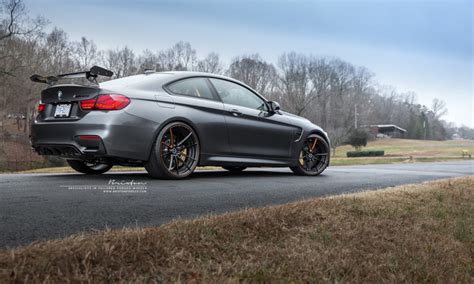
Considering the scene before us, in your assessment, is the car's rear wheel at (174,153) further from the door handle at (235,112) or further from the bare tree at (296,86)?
the bare tree at (296,86)

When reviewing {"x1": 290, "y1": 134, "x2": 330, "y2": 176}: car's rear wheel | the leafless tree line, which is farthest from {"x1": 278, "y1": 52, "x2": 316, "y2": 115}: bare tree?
{"x1": 290, "y1": 134, "x2": 330, "y2": 176}: car's rear wheel

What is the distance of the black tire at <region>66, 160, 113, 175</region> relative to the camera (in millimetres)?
5172

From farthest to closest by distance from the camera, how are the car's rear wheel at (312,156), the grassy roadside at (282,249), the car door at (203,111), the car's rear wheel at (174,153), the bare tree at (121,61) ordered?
the bare tree at (121,61), the car's rear wheel at (312,156), the car door at (203,111), the car's rear wheel at (174,153), the grassy roadside at (282,249)

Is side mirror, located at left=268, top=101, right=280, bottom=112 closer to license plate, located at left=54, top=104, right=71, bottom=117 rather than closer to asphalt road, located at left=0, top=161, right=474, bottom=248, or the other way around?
asphalt road, located at left=0, top=161, right=474, bottom=248

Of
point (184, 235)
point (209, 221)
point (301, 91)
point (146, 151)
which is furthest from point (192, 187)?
point (301, 91)

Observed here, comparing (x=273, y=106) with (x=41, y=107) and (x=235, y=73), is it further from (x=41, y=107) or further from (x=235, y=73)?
(x=235, y=73)

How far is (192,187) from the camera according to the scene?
4.17 metres

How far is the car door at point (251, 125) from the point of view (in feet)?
17.1

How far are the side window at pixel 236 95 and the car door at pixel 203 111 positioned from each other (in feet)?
0.56

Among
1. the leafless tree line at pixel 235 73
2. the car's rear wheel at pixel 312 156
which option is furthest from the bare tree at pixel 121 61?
the car's rear wheel at pixel 312 156

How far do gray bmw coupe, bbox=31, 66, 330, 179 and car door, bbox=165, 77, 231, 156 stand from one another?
0.04 feet

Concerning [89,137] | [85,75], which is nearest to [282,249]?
[89,137]

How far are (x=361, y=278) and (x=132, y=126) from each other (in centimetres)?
269

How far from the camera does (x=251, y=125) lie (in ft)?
17.7
